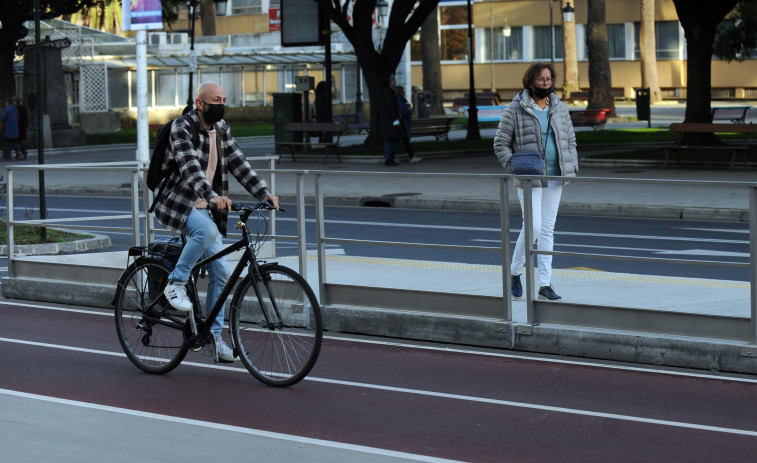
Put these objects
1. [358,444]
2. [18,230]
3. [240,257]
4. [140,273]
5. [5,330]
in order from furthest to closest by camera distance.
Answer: [18,230]
[5,330]
[140,273]
[240,257]
[358,444]

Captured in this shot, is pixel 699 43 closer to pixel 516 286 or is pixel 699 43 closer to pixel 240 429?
pixel 516 286

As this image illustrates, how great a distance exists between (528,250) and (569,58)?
5594cm

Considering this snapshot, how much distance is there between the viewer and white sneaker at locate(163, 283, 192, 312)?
8680 millimetres

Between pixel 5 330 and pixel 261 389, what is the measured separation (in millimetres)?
3319

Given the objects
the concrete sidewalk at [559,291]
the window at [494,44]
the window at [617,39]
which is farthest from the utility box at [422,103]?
the concrete sidewalk at [559,291]

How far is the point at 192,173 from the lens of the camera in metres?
8.52

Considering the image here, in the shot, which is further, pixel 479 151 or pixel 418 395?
pixel 479 151

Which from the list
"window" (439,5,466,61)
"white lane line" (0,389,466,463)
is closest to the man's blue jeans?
"white lane line" (0,389,466,463)

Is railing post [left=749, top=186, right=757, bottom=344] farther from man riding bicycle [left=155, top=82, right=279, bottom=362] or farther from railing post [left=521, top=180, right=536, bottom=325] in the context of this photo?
man riding bicycle [left=155, top=82, right=279, bottom=362]

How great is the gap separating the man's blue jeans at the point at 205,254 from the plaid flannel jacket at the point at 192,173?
10cm

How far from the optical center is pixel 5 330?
10906 mm

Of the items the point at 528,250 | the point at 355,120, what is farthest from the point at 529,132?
the point at 355,120

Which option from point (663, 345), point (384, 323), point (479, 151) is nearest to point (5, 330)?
point (384, 323)

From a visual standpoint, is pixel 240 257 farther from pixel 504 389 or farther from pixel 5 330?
pixel 5 330
